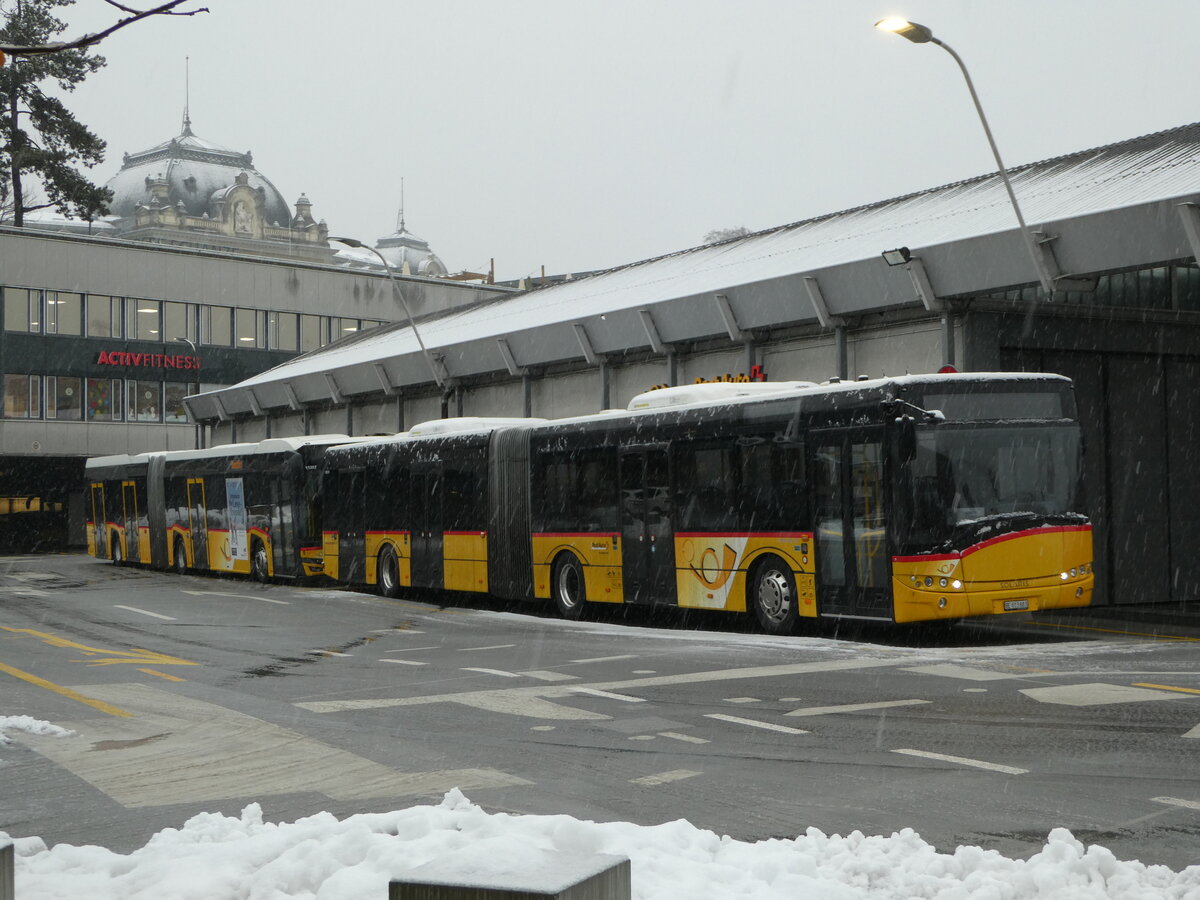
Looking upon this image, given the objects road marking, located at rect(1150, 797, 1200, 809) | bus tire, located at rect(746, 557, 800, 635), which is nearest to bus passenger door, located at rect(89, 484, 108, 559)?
bus tire, located at rect(746, 557, 800, 635)

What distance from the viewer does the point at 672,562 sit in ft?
65.8

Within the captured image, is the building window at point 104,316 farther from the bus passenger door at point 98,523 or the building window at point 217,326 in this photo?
the bus passenger door at point 98,523

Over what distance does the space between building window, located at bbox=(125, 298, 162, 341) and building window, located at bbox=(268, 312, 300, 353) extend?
5797mm

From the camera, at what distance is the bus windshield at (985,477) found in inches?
642

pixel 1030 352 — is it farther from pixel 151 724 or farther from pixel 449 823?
pixel 449 823

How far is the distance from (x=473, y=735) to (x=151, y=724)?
2607 mm

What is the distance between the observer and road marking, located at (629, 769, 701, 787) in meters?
8.24

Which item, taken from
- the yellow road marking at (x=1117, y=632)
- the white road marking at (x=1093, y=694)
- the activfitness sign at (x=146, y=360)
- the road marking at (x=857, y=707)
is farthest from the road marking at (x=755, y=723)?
the activfitness sign at (x=146, y=360)

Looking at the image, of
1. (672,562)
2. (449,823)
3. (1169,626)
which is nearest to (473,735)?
(449,823)

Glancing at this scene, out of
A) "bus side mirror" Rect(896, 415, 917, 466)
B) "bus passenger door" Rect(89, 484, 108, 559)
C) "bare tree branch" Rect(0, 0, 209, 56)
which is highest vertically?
"bare tree branch" Rect(0, 0, 209, 56)

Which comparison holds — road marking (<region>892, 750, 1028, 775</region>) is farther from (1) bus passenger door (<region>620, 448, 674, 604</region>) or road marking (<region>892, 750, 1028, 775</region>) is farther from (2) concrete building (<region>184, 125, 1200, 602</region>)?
(2) concrete building (<region>184, 125, 1200, 602</region>)

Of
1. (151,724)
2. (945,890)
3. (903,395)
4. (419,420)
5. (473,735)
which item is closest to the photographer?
(945,890)

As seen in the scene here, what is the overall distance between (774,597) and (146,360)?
5128cm

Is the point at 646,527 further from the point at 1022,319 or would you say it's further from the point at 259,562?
the point at 259,562
